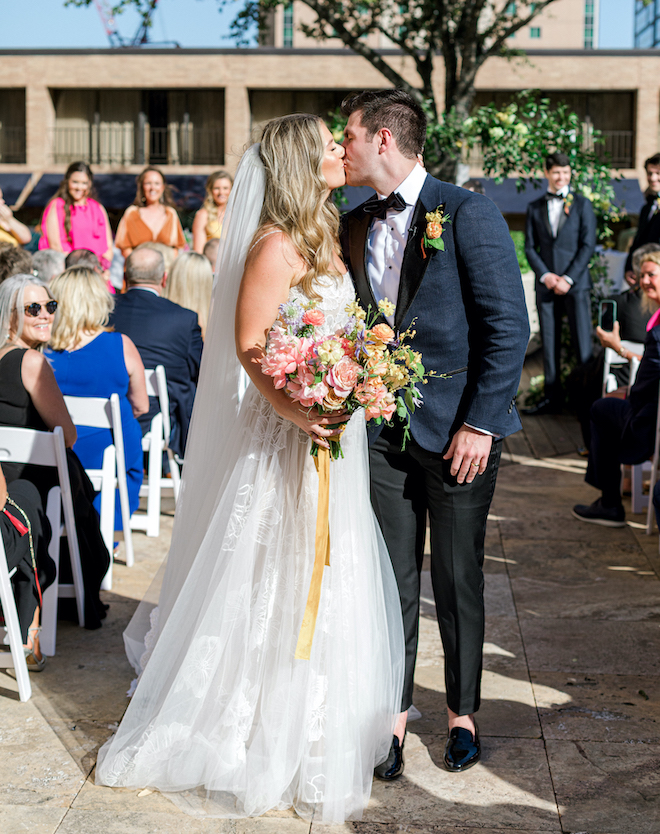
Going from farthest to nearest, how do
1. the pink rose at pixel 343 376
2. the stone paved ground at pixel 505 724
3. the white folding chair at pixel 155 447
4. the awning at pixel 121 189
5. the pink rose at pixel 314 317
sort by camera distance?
the awning at pixel 121 189, the white folding chair at pixel 155 447, the stone paved ground at pixel 505 724, the pink rose at pixel 314 317, the pink rose at pixel 343 376

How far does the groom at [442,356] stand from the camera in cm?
283

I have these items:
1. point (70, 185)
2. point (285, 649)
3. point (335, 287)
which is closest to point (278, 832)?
point (285, 649)

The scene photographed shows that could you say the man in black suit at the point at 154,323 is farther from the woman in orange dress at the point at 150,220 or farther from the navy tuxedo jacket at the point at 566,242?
the navy tuxedo jacket at the point at 566,242

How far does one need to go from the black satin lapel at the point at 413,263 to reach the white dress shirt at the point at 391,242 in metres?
0.03

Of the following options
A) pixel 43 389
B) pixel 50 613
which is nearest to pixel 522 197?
pixel 43 389

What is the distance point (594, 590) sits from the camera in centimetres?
474

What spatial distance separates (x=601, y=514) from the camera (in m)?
5.85

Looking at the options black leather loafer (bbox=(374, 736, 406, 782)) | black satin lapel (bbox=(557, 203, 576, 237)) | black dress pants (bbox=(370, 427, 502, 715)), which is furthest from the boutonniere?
black satin lapel (bbox=(557, 203, 576, 237))

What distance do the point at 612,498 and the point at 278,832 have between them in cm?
378

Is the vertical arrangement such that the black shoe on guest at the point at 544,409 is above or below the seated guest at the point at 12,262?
below

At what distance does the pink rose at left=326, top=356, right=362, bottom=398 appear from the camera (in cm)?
252

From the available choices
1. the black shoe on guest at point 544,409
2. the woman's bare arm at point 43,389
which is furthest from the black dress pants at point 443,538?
the black shoe on guest at point 544,409

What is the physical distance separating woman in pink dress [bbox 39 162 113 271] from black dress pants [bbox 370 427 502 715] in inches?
217

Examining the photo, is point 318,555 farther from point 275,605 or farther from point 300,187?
point 300,187
